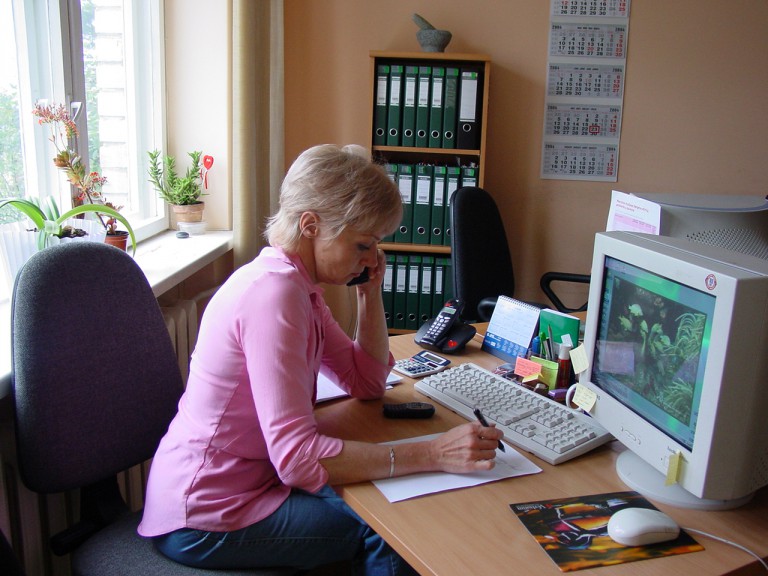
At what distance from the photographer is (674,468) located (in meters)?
1.05

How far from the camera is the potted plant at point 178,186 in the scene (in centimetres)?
275

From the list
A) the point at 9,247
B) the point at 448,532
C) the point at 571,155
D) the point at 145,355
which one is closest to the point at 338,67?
the point at 571,155

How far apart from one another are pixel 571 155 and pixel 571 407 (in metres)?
2.23

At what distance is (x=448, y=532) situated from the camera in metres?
1.01

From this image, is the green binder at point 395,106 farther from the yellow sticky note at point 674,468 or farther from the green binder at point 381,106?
the yellow sticky note at point 674,468

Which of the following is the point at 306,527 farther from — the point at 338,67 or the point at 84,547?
the point at 338,67

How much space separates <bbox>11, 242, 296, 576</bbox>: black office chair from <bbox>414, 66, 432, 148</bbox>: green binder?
1.95 meters

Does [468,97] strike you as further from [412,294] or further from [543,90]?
[412,294]

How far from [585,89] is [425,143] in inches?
35.3

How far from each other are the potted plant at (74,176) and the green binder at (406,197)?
4.64 ft

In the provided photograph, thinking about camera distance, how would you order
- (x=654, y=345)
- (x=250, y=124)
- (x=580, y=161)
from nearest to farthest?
(x=654, y=345) → (x=250, y=124) → (x=580, y=161)

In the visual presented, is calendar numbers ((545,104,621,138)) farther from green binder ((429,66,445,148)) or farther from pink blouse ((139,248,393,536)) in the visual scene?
pink blouse ((139,248,393,536))

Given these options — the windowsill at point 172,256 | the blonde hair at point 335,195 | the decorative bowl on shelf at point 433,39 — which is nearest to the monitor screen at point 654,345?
the blonde hair at point 335,195

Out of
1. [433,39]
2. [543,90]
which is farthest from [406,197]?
[543,90]
